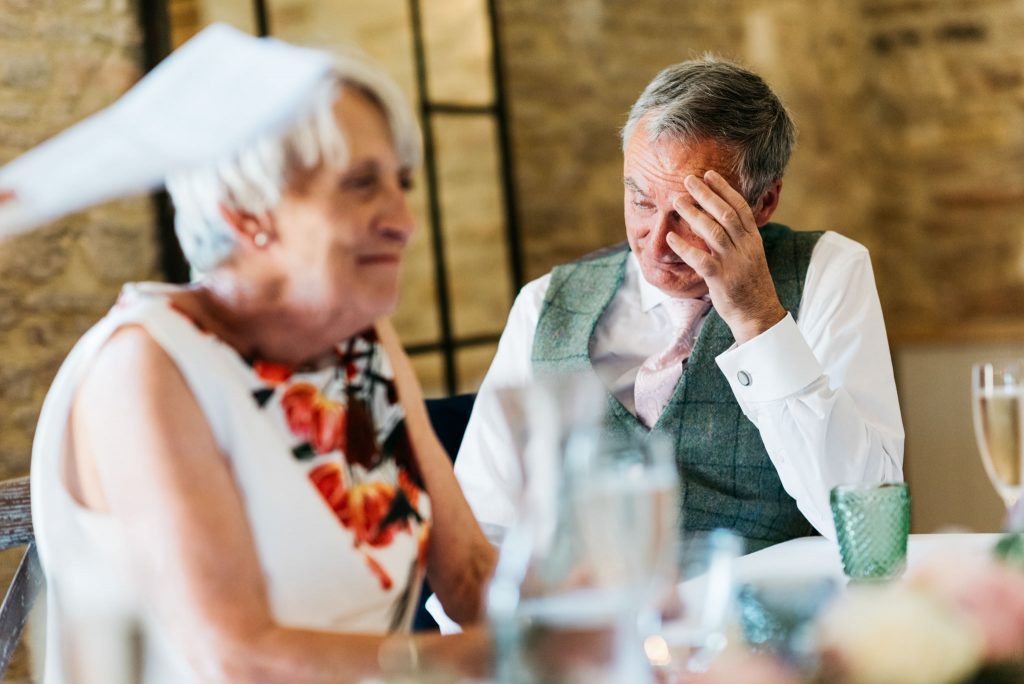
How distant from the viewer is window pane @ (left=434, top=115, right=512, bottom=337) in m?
4.21

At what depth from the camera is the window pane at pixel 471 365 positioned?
13.9 ft

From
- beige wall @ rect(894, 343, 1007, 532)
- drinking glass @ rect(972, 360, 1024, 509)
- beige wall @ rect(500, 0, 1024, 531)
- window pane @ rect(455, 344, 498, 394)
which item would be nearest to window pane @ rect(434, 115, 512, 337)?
window pane @ rect(455, 344, 498, 394)

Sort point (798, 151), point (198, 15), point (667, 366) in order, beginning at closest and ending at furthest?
1. point (667, 366)
2. point (198, 15)
3. point (798, 151)

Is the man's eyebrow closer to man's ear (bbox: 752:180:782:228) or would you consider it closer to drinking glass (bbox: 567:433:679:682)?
man's ear (bbox: 752:180:782:228)

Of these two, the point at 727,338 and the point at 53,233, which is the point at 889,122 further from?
the point at 727,338

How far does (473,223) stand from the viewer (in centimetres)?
429

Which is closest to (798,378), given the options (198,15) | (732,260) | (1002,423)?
(732,260)

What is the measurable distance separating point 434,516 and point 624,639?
1.38ft

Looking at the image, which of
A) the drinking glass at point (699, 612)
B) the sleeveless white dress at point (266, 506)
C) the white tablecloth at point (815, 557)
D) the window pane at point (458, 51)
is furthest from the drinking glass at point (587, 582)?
the window pane at point (458, 51)

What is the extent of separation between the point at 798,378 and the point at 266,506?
0.98m

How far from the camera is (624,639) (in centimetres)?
78

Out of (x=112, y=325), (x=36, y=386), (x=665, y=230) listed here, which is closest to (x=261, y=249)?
(x=112, y=325)

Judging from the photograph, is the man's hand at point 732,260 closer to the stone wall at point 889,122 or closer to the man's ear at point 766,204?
the man's ear at point 766,204

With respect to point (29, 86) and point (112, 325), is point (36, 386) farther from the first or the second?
point (112, 325)
